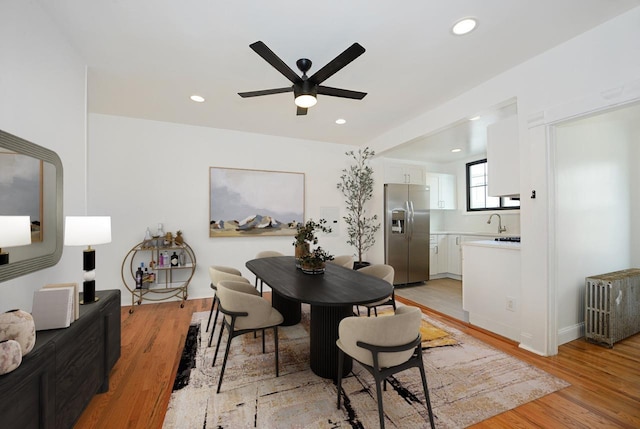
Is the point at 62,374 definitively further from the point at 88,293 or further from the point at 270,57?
the point at 270,57

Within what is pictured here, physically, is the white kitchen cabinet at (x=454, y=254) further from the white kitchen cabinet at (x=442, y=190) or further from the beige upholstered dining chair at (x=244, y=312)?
the beige upholstered dining chair at (x=244, y=312)

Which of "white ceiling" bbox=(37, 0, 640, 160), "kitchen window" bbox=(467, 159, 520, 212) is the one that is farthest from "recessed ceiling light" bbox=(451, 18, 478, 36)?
"kitchen window" bbox=(467, 159, 520, 212)

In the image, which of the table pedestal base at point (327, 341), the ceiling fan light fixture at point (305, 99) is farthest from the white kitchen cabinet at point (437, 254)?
the ceiling fan light fixture at point (305, 99)

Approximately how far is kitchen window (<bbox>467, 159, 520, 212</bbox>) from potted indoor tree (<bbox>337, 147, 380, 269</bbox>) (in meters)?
2.30

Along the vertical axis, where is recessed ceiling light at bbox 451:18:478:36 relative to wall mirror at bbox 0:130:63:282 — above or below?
above

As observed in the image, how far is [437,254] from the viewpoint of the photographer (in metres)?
5.54

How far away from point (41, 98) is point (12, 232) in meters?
1.03

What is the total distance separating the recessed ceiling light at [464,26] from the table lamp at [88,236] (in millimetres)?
2929

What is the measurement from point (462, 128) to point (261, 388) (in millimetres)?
4031

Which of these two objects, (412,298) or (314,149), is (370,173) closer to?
(314,149)

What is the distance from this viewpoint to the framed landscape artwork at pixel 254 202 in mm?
4355

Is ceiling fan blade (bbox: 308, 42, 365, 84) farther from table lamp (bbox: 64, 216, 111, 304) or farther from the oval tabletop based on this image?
table lamp (bbox: 64, 216, 111, 304)

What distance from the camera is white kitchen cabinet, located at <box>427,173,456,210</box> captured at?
19.0 feet

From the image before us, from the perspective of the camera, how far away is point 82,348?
5.27 feet
